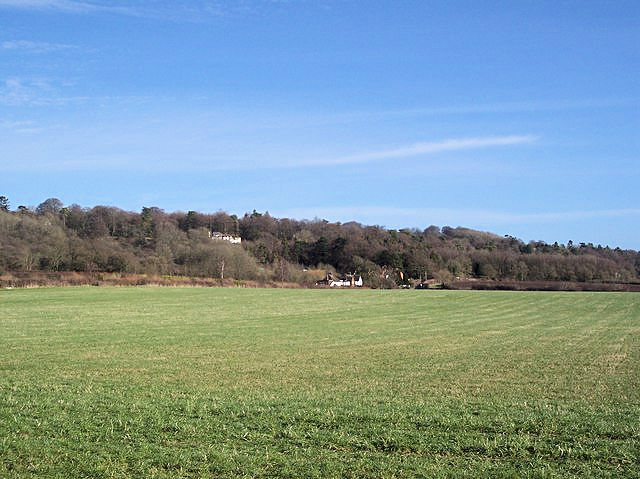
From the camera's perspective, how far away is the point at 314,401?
13883 mm

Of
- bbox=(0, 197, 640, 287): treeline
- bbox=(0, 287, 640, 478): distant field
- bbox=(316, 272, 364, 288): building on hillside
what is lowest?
bbox=(0, 287, 640, 478): distant field

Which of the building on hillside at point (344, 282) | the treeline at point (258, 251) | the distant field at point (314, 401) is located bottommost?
the distant field at point (314, 401)

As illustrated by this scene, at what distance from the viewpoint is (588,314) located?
175ft

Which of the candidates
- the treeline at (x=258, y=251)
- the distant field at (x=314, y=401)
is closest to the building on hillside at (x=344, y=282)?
the treeline at (x=258, y=251)

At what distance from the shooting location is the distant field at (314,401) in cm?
873

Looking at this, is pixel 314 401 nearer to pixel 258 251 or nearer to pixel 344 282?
pixel 344 282

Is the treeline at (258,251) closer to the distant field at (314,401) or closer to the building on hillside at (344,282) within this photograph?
the building on hillside at (344,282)

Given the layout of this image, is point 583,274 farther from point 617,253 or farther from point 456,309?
point 456,309

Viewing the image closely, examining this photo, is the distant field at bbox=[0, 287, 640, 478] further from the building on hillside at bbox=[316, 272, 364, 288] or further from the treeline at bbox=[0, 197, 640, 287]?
the building on hillside at bbox=[316, 272, 364, 288]

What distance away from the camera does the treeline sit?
10125 centimetres

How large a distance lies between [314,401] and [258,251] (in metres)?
130

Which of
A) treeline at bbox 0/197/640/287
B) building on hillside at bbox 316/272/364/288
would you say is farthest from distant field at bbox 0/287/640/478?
building on hillside at bbox 316/272/364/288

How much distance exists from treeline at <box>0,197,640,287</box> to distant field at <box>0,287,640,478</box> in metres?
65.4

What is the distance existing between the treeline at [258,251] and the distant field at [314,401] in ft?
215
